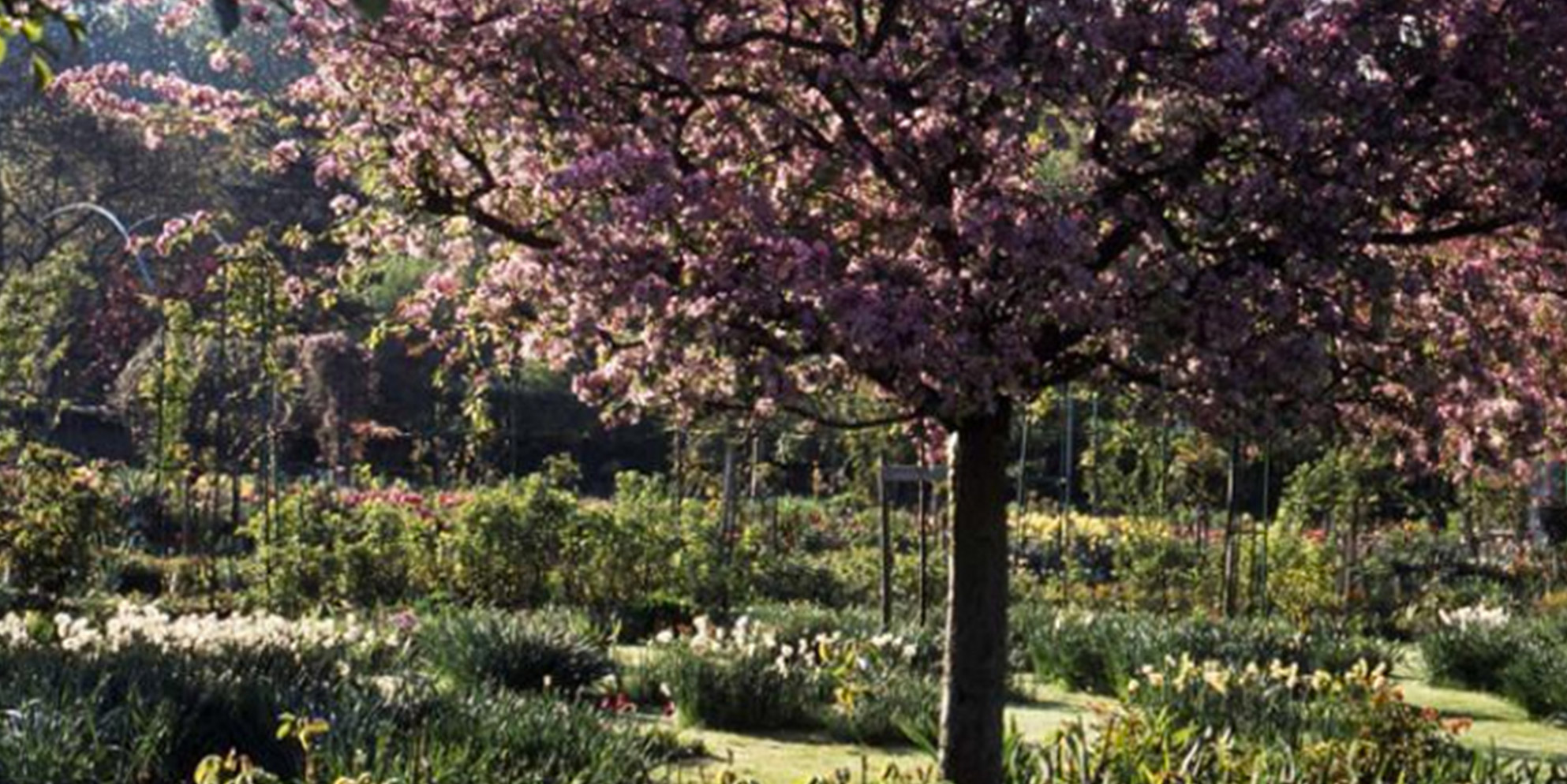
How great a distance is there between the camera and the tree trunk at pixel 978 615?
24.2 feet

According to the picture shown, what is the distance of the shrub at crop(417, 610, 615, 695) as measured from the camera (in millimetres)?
Answer: 11148

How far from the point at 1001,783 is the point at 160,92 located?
4152 millimetres

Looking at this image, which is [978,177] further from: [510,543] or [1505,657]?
[510,543]

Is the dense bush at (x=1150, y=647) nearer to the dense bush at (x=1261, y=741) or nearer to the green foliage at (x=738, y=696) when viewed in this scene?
the dense bush at (x=1261, y=741)

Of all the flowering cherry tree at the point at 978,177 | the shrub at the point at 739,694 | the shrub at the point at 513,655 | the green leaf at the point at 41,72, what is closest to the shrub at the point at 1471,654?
the shrub at the point at 739,694

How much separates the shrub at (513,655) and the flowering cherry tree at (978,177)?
4575 mm

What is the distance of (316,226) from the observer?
43969 mm

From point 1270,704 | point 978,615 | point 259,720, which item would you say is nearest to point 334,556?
point 259,720

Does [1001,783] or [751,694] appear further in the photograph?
[751,694]

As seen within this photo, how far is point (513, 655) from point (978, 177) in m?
5.77

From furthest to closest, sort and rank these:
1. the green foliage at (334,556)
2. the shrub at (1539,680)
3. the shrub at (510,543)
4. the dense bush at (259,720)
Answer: the shrub at (510,543) → the green foliage at (334,556) → the shrub at (1539,680) → the dense bush at (259,720)

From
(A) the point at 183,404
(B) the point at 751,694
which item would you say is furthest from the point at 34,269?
(B) the point at 751,694

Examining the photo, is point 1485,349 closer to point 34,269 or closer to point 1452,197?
point 1452,197

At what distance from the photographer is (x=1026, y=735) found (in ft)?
34.5
